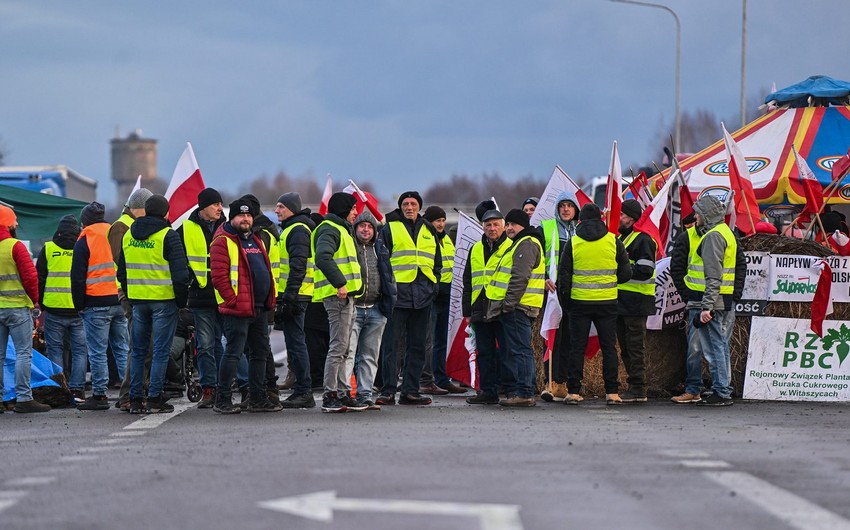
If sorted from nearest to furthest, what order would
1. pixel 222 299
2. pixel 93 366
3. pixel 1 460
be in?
pixel 1 460, pixel 222 299, pixel 93 366

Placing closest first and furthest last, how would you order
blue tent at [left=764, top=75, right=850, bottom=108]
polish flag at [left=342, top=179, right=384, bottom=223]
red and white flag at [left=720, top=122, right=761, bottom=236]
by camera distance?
polish flag at [left=342, top=179, right=384, bottom=223], red and white flag at [left=720, top=122, right=761, bottom=236], blue tent at [left=764, top=75, right=850, bottom=108]

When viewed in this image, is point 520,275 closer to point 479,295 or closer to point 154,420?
point 479,295

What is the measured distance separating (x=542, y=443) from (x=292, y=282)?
3.94 m

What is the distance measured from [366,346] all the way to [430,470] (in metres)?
4.71

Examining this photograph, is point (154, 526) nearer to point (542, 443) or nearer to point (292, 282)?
point (542, 443)

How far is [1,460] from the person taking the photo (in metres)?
10.0

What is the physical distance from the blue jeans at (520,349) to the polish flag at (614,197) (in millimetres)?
1648

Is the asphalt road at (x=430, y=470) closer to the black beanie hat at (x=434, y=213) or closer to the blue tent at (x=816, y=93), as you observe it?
the black beanie hat at (x=434, y=213)

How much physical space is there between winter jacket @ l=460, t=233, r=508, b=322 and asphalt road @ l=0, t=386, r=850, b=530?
1398 mm

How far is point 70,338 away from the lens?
15.1 m

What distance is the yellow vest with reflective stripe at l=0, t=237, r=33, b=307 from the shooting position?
14.2 m

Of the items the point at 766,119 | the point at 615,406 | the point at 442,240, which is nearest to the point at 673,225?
the point at 766,119

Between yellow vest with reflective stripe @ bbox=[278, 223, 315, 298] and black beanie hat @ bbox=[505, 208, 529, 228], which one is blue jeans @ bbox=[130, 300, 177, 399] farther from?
black beanie hat @ bbox=[505, 208, 529, 228]

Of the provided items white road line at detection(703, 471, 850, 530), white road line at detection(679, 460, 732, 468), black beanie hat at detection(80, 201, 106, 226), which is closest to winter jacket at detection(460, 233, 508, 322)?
black beanie hat at detection(80, 201, 106, 226)
